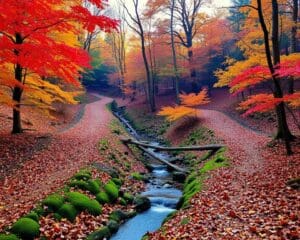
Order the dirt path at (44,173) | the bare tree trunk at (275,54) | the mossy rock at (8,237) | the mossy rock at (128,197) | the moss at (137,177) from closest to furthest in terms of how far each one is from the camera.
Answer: the mossy rock at (8,237) → the dirt path at (44,173) → the mossy rock at (128,197) → the bare tree trunk at (275,54) → the moss at (137,177)

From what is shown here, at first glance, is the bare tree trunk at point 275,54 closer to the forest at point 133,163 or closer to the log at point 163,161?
the forest at point 133,163

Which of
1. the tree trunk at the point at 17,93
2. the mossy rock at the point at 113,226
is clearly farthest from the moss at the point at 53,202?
the tree trunk at the point at 17,93

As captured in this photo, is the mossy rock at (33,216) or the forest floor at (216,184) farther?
the mossy rock at (33,216)

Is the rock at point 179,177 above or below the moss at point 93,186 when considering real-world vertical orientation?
below

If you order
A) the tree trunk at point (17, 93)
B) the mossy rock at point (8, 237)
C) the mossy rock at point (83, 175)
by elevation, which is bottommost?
the mossy rock at point (8, 237)

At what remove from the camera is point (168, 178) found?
53.0 feet

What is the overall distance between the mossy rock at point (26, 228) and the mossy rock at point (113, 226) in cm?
222

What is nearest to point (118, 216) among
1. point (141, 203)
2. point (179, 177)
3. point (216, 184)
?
point (141, 203)

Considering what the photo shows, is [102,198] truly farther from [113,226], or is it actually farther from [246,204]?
[246,204]

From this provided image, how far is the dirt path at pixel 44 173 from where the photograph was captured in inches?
361

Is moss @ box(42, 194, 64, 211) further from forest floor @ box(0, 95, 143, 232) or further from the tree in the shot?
the tree

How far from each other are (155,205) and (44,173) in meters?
4.34

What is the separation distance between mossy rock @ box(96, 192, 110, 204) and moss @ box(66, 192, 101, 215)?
543 mm

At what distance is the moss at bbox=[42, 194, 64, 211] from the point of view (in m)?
9.30
